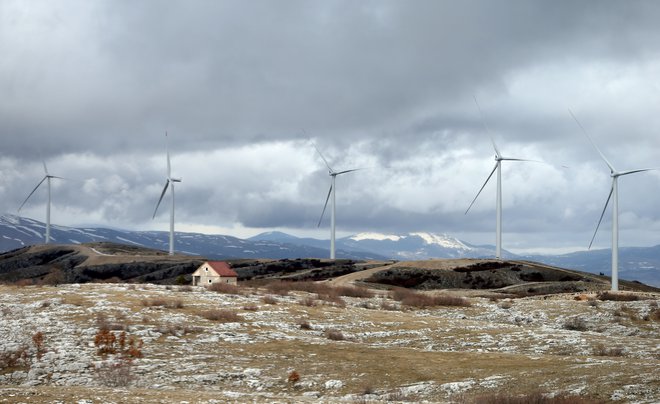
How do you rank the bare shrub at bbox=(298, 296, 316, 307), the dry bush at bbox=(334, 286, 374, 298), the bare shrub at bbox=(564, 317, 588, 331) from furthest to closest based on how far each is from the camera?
the dry bush at bbox=(334, 286, 374, 298) < the bare shrub at bbox=(298, 296, 316, 307) < the bare shrub at bbox=(564, 317, 588, 331)

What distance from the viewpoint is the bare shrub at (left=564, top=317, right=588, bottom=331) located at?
4844 centimetres

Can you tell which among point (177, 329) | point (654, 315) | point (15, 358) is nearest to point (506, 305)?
point (654, 315)

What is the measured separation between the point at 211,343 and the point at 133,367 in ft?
18.7

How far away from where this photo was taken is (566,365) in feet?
93.0

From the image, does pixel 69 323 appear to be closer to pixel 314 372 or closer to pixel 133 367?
pixel 133 367

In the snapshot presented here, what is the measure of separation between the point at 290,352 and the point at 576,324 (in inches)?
981

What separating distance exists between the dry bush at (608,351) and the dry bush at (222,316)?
20.1 metres

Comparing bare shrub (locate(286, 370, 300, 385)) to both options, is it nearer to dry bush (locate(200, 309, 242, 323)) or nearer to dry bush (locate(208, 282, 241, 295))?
dry bush (locate(200, 309, 242, 323))

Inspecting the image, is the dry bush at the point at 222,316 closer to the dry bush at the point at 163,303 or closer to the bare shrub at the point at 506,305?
the dry bush at the point at 163,303

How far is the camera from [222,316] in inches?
1646

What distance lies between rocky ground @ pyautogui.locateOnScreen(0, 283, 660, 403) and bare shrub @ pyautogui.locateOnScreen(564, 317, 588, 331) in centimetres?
23

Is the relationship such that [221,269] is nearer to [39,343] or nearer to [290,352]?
[39,343]

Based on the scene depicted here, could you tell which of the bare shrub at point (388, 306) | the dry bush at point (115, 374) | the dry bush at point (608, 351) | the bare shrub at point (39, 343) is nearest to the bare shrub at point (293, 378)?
the dry bush at point (115, 374)

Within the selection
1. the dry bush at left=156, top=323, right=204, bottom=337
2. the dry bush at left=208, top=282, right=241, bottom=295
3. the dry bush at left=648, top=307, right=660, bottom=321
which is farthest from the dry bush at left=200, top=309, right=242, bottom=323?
the dry bush at left=648, top=307, right=660, bottom=321
